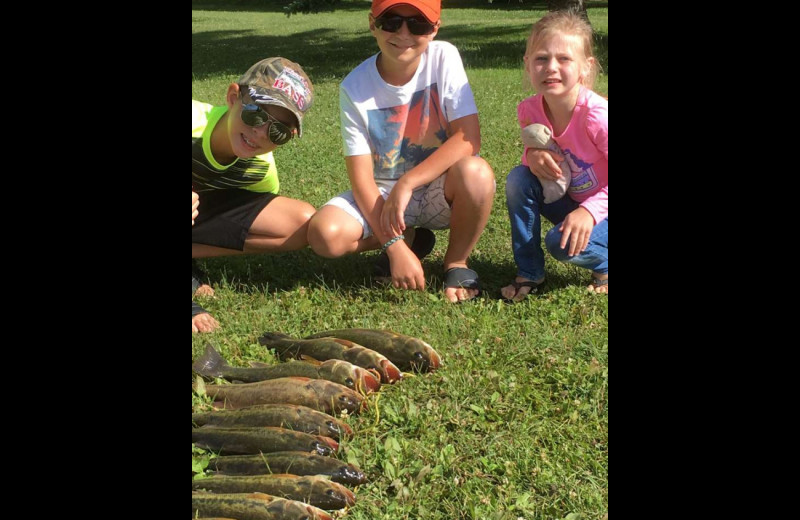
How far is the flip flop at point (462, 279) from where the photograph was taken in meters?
4.92

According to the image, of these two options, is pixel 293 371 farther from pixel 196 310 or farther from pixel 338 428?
pixel 196 310

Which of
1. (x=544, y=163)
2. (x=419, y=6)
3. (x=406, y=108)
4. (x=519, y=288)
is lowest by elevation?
(x=519, y=288)

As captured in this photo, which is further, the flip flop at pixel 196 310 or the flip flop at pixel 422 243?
the flip flop at pixel 422 243

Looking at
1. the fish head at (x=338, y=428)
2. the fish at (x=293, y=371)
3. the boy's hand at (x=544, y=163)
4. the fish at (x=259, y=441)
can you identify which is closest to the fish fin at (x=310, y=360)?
the fish at (x=293, y=371)

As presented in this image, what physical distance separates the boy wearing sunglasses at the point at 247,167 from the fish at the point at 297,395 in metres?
0.89

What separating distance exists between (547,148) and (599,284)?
2.90 ft

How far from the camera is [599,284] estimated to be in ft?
16.1

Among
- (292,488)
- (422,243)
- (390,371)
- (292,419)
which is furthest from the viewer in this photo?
(422,243)

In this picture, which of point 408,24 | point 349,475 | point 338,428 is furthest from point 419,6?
point 349,475

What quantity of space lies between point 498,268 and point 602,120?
4.23 ft

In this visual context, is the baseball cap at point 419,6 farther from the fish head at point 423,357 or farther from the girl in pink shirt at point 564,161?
the fish head at point 423,357

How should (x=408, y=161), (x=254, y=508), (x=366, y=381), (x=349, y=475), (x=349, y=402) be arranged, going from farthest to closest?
(x=408, y=161), (x=366, y=381), (x=349, y=402), (x=349, y=475), (x=254, y=508)

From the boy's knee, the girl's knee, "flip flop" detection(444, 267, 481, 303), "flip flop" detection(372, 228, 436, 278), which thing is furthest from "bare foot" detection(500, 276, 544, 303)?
the boy's knee
